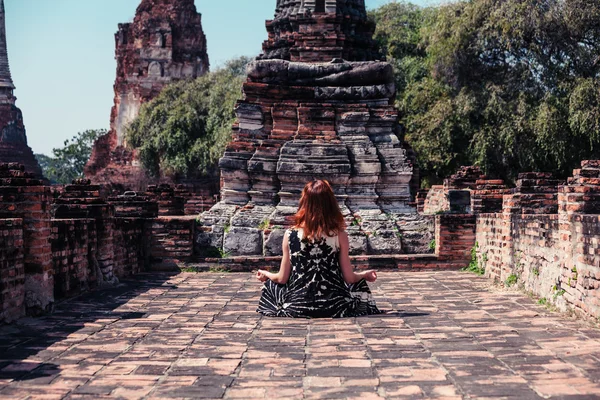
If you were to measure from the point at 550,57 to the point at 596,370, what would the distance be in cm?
1734

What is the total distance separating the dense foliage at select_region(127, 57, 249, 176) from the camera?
29703mm

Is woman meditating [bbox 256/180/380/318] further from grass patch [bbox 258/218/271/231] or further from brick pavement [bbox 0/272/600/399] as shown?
grass patch [bbox 258/218/271/231]

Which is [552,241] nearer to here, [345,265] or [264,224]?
[345,265]

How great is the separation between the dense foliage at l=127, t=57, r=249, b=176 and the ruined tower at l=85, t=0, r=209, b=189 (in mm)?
2865

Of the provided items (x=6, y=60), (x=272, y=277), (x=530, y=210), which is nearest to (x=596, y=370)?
(x=272, y=277)

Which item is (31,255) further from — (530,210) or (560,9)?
(560,9)

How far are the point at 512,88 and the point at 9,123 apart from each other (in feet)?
91.2

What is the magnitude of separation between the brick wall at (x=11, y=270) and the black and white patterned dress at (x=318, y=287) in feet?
Result: 6.67

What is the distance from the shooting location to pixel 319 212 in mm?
5965

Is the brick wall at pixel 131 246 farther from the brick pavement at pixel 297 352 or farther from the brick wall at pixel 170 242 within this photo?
the brick pavement at pixel 297 352

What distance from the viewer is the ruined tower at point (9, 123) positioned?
37656 mm

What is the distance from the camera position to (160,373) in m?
4.15

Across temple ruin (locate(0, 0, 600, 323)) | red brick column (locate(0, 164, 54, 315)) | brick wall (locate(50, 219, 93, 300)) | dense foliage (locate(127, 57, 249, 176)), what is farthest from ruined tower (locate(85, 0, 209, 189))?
red brick column (locate(0, 164, 54, 315))

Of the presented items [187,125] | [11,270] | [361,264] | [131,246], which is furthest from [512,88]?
[11,270]
